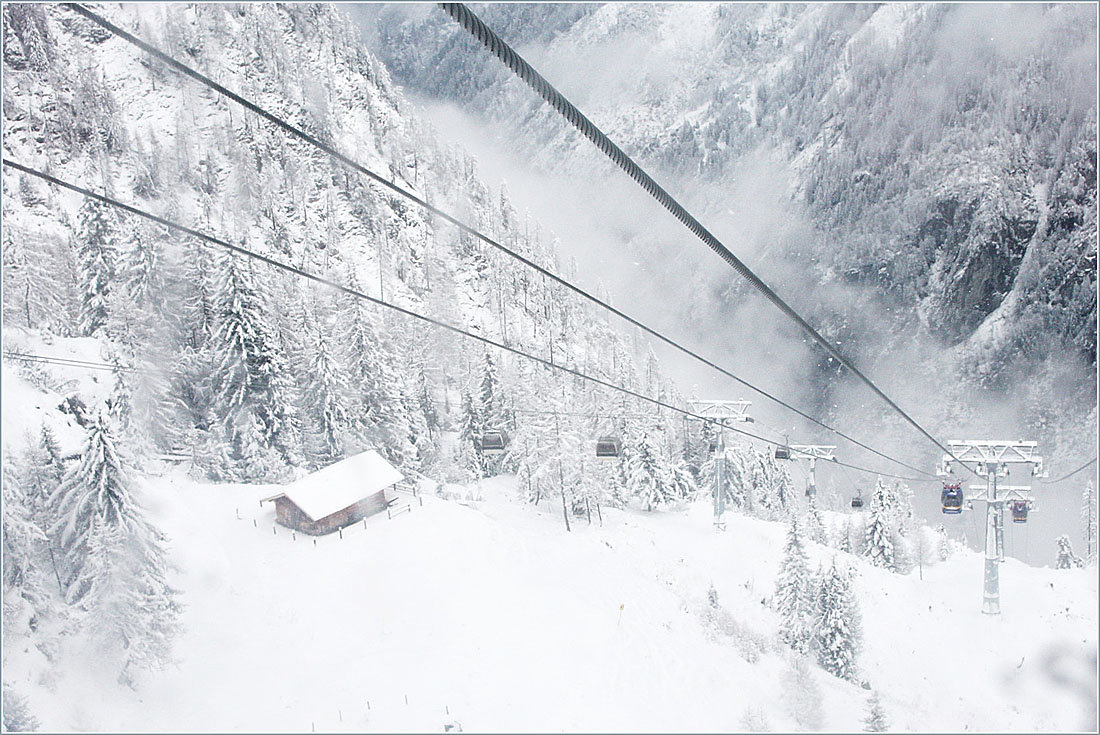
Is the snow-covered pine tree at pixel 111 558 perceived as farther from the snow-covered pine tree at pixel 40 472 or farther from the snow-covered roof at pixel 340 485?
the snow-covered roof at pixel 340 485

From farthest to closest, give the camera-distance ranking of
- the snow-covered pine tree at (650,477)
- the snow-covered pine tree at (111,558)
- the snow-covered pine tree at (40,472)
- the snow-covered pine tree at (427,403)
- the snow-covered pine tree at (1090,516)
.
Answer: the snow-covered pine tree at (1090,516) < the snow-covered pine tree at (427,403) < the snow-covered pine tree at (650,477) < the snow-covered pine tree at (40,472) < the snow-covered pine tree at (111,558)

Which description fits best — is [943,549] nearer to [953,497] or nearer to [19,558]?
[953,497]

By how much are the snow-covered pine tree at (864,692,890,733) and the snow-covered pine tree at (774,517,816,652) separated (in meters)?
5.69

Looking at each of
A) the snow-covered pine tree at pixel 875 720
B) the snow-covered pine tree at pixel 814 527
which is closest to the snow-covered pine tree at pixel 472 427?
the snow-covered pine tree at pixel 814 527

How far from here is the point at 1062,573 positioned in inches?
741

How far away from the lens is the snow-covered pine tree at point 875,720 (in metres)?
9.47

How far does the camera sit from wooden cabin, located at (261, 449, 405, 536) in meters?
21.2

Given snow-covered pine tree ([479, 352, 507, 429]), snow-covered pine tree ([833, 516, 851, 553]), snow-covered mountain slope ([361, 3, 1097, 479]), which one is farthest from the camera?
snow-covered mountain slope ([361, 3, 1097, 479])

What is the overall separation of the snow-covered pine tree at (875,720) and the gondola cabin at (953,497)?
8.55 m

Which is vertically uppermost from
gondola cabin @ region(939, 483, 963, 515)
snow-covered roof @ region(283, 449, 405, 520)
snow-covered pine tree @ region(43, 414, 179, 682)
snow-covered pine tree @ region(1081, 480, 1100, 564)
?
snow-covered pine tree @ region(43, 414, 179, 682)

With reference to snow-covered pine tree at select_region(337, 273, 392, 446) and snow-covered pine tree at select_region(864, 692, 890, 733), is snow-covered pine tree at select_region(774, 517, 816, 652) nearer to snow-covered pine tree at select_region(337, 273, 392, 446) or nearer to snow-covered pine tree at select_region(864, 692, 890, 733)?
snow-covered pine tree at select_region(864, 692, 890, 733)

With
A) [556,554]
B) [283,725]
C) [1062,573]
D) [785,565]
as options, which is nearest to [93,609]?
[283,725]

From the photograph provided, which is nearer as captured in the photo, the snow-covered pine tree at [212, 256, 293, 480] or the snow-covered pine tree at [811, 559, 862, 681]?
the snow-covered pine tree at [811, 559, 862, 681]

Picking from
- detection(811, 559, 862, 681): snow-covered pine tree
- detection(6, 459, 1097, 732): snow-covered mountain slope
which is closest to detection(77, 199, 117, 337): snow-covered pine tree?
detection(6, 459, 1097, 732): snow-covered mountain slope
